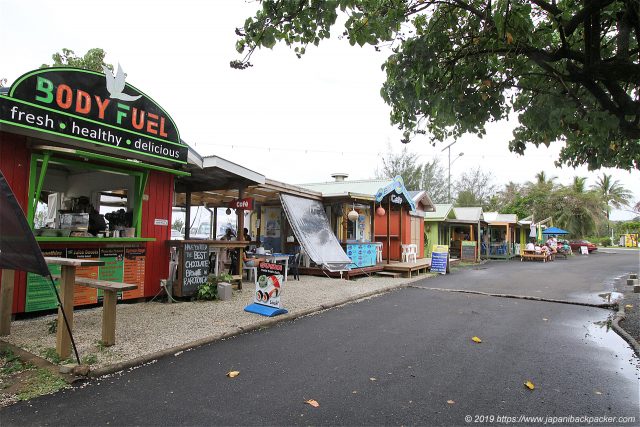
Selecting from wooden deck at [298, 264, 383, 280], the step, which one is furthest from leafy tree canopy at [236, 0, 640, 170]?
the step

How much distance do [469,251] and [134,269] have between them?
21.3 m

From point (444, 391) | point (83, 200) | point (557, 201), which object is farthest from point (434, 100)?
point (557, 201)

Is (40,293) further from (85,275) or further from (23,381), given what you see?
(23,381)

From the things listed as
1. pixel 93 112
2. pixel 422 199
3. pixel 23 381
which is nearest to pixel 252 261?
pixel 93 112

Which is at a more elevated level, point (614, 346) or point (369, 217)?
point (369, 217)

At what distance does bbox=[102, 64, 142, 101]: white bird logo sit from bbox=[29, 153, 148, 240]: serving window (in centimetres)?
132

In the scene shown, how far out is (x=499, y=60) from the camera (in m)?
Result: 6.11

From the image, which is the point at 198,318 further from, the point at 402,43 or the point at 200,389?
the point at 402,43

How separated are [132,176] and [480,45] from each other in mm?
6777

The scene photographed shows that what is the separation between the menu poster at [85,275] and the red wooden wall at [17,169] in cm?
81

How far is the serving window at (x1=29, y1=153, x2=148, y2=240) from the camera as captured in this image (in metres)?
6.26

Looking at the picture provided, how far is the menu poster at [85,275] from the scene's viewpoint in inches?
259

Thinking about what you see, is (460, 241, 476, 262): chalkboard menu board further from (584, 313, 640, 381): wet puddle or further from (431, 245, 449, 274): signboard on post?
(584, 313, 640, 381): wet puddle

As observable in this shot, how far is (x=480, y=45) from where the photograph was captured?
510 centimetres
